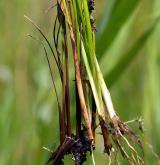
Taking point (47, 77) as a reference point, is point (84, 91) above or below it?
below

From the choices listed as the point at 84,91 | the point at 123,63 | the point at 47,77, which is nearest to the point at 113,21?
the point at 123,63

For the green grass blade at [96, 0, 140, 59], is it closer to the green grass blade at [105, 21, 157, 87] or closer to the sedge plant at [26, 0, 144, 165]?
the green grass blade at [105, 21, 157, 87]

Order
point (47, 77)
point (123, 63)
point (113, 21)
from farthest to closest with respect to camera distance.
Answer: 1. point (47, 77)
2. point (123, 63)
3. point (113, 21)

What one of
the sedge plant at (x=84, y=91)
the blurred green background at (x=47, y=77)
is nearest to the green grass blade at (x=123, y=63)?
the blurred green background at (x=47, y=77)

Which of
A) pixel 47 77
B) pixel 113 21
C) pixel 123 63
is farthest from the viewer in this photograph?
pixel 47 77

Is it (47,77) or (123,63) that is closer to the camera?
(123,63)

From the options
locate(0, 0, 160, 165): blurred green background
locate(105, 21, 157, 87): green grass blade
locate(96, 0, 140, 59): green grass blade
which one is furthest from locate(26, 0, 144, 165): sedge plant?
locate(105, 21, 157, 87): green grass blade

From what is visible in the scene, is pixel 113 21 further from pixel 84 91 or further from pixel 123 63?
pixel 84 91

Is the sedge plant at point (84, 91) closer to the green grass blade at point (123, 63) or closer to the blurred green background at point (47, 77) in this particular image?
the blurred green background at point (47, 77)
